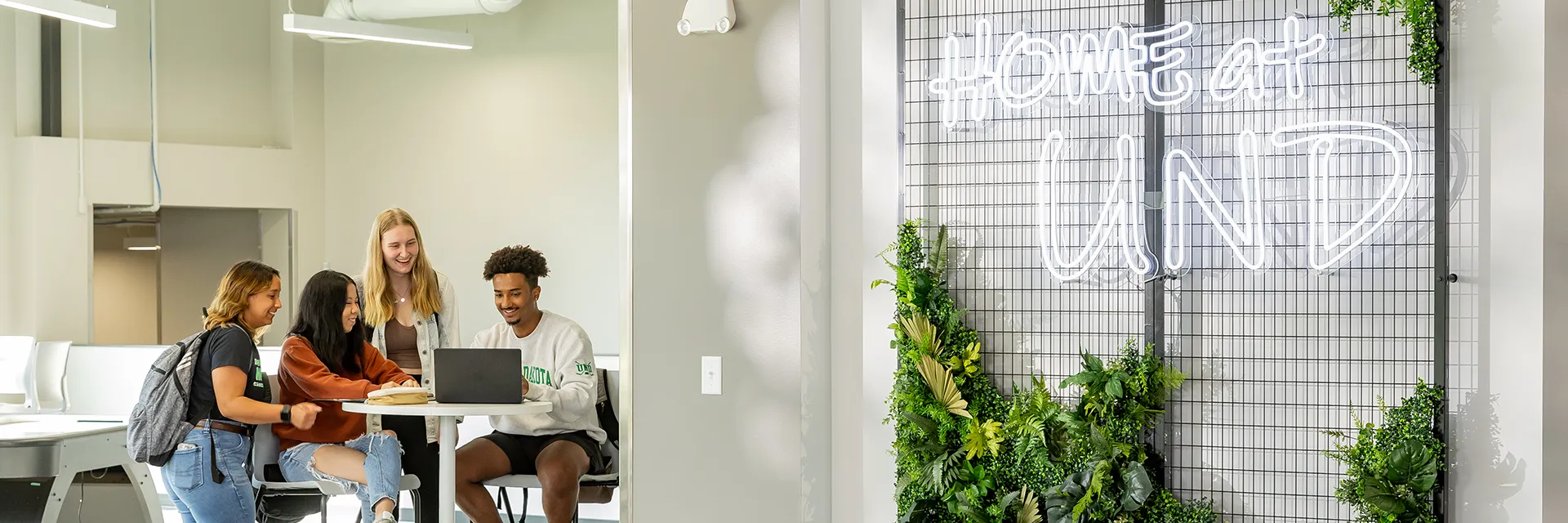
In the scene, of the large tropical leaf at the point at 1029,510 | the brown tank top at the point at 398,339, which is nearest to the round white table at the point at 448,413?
the brown tank top at the point at 398,339

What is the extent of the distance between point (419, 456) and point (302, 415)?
0.46m

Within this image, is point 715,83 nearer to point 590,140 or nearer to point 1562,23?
point 1562,23

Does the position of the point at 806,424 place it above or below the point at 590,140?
below

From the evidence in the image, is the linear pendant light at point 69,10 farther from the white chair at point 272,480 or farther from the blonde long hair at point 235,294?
the white chair at point 272,480

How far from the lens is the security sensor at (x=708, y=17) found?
2.87m

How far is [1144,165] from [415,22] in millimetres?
6133

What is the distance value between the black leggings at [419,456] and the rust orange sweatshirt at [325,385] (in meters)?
0.15

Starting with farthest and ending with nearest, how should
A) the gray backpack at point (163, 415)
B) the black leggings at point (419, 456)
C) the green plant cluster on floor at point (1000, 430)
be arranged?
the black leggings at point (419, 456) → the gray backpack at point (163, 415) → the green plant cluster on floor at point (1000, 430)

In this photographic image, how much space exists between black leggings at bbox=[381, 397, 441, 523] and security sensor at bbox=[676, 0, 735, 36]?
2003 millimetres

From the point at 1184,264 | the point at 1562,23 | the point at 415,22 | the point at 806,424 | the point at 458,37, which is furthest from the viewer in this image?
the point at 415,22

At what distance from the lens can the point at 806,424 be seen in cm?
285

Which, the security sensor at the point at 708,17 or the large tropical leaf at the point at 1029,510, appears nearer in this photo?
the large tropical leaf at the point at 1029,510

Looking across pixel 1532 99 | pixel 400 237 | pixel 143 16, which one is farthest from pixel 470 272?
pixel 1532 99

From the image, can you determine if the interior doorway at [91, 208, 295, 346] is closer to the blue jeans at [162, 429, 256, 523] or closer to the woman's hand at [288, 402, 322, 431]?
the blue jeans at [162, 429, 256, 523]
